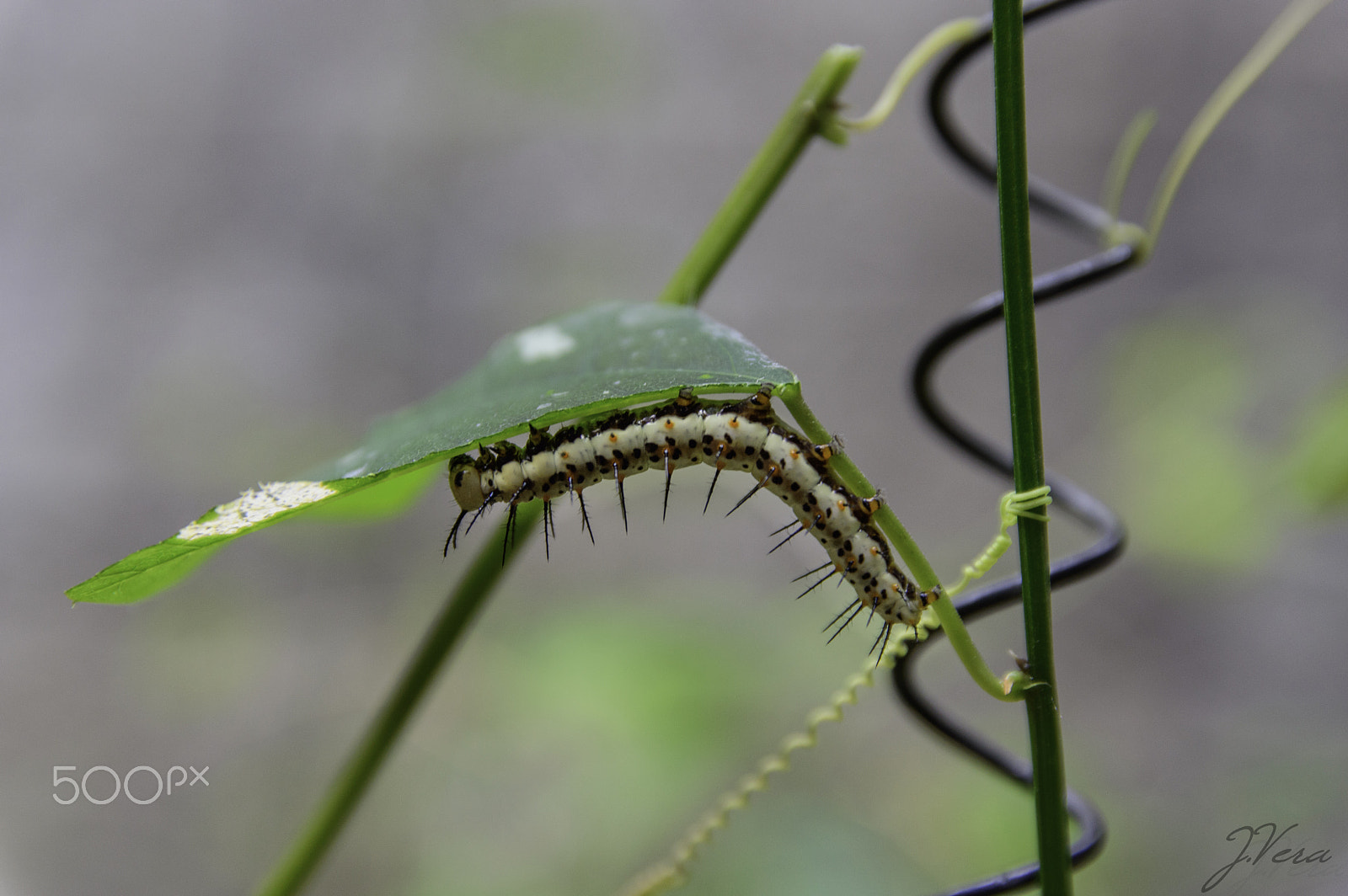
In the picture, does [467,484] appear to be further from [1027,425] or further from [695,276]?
[1027,425]

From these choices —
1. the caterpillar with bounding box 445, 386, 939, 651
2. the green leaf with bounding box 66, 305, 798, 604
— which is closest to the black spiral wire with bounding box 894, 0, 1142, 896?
the caterpillar with bounding box 445, 386, 939, 651

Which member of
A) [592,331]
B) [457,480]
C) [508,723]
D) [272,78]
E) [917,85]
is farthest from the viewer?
[272,78]

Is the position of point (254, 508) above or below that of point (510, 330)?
above

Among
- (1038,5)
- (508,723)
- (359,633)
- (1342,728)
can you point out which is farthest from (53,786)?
(1342,728)

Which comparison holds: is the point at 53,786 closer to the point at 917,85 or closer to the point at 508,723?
the point at 508,723
